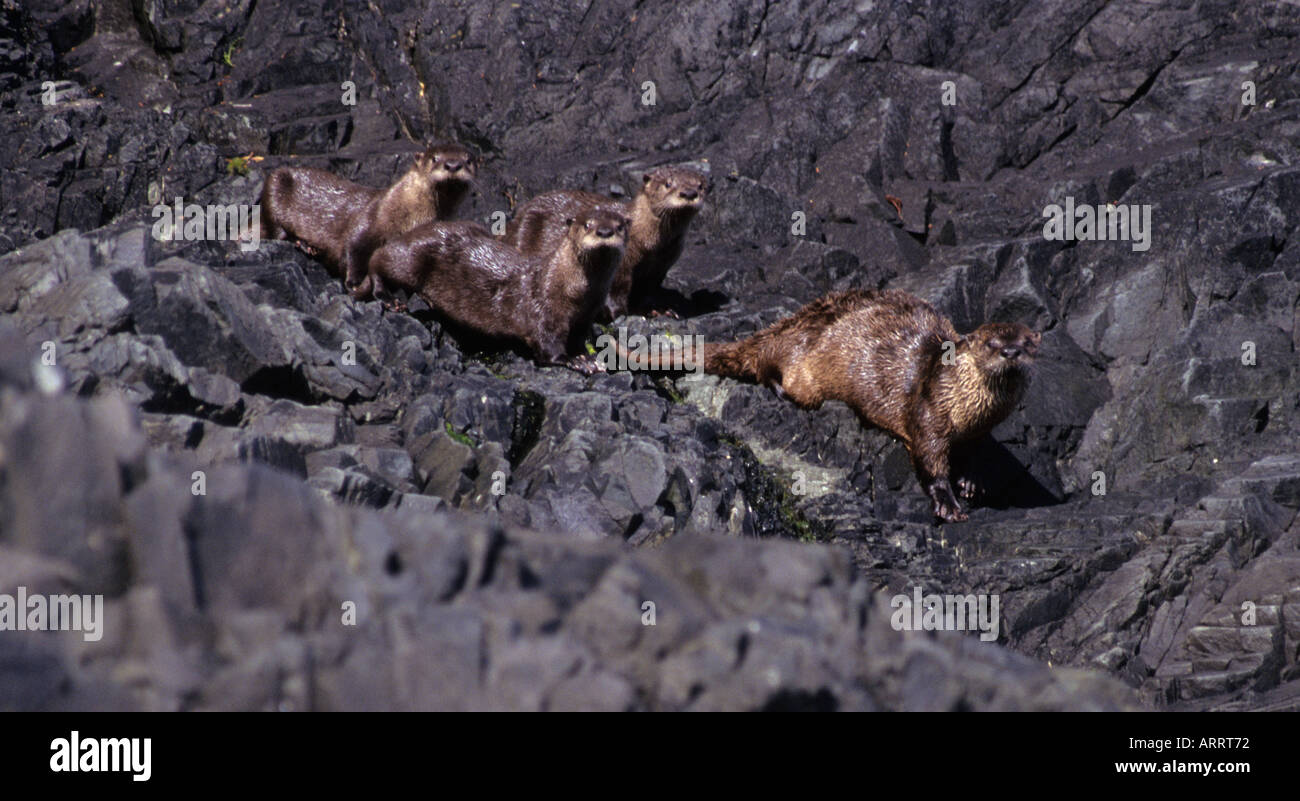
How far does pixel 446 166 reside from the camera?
10.1 m

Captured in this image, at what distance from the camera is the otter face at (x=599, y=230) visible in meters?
9.09

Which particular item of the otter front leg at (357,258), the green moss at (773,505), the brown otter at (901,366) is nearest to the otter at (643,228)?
the brown otter at (901,366)

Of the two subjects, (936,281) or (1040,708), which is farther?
(936,281)

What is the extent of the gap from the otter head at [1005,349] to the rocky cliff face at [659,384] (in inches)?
37.6

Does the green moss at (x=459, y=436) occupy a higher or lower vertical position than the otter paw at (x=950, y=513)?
higher

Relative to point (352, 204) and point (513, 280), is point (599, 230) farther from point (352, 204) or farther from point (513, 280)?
point (352, 204)

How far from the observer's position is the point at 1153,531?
7.88 metres

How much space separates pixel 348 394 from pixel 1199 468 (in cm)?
548

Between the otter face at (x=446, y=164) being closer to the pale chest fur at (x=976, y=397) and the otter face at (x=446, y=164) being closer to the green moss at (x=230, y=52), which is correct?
the pale chest fur at (x=976, y=397)

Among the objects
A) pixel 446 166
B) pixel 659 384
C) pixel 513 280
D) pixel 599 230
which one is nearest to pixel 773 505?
pixel 659 384

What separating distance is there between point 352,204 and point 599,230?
248cm
